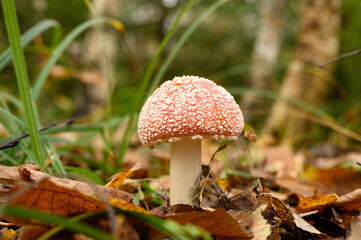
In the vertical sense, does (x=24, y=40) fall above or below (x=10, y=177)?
above

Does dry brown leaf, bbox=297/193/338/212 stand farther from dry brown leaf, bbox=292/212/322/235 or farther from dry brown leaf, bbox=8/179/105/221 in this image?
dry brown leaf, bbox=8/179/105/221

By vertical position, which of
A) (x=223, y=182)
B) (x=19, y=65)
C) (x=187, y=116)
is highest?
(x=19, y=65)

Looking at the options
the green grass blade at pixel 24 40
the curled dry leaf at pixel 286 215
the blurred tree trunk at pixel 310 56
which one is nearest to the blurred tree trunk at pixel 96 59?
the blurred tree trunk at pixel 310 56

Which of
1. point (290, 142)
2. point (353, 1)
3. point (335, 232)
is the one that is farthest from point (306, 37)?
point (335, 232)

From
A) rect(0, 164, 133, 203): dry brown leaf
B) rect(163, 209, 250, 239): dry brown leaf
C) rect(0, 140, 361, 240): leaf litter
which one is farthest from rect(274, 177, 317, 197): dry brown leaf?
rect(0, 164, 133, 203): dry brown leaf

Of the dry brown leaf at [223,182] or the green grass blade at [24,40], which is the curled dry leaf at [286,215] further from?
the green grass blade at [24,40]

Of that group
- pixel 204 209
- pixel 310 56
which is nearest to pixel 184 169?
pixel 204 209

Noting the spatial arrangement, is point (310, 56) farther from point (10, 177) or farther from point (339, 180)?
point (10, 177)
